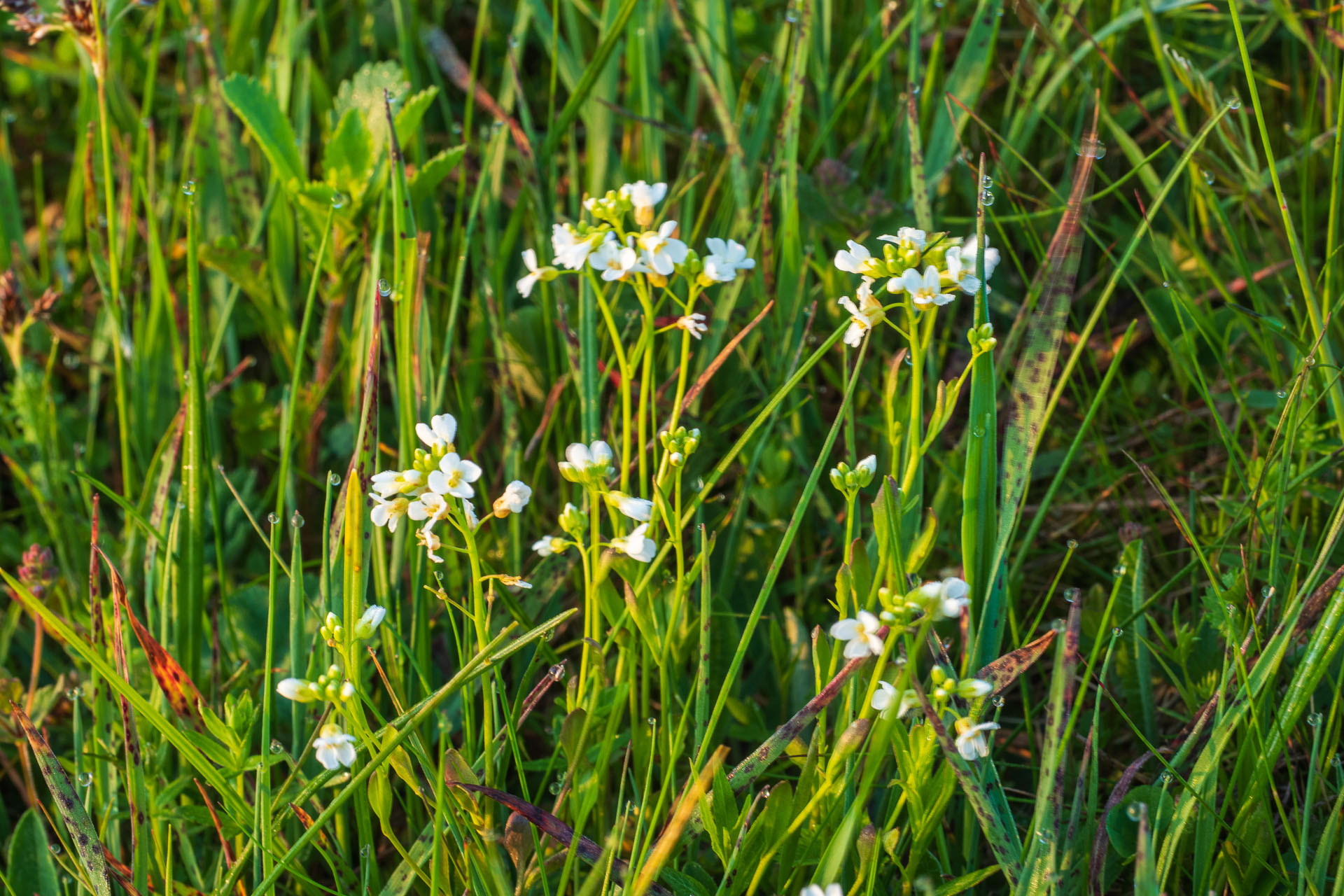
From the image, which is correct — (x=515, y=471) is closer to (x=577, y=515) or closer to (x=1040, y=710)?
(x=577, y=515)

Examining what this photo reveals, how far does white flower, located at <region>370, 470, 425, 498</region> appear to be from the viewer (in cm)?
106

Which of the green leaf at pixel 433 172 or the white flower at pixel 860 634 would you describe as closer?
the white flower at pixel 860 634

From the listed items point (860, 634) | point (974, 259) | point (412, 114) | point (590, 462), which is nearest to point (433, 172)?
point (412, 114)

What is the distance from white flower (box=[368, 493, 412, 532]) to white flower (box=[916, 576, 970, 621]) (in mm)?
517

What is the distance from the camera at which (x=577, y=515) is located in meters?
1.08

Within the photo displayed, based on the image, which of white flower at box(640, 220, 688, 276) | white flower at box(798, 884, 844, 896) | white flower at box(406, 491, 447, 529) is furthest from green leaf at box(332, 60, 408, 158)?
white flower at box(798, 884, 844, 896)

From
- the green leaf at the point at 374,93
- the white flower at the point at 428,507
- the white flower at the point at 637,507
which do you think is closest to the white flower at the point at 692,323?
the white flower at the point at 637,507

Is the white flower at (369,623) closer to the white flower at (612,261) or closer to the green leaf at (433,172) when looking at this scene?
the white flower at (612,261)

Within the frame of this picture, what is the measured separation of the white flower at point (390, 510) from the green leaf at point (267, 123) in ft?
2.97

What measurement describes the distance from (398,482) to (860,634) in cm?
48

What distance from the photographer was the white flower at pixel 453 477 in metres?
1.03

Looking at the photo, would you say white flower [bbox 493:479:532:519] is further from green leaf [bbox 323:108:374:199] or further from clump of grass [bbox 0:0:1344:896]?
green leaf [bbox 323:108:374:199]

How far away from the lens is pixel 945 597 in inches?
38.4

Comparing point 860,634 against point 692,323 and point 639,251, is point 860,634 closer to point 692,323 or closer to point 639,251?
point 692,323
